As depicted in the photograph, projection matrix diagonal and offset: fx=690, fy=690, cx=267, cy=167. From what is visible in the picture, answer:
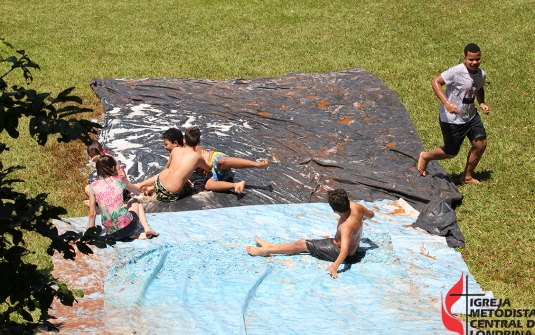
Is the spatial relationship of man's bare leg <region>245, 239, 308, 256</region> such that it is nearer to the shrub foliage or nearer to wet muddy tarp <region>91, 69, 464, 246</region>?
wet muddy tarp <region>91, 69, 464, 246</region>

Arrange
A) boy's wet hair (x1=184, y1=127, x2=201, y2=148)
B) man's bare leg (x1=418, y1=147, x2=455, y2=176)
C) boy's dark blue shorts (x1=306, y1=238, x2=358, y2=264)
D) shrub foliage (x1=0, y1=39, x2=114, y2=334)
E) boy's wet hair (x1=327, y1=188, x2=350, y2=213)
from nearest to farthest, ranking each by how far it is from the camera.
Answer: shrub foliage (x1=0, y1=39, x2=114, y2=334)
boy's wet hair (x1=327, y1=188, x2=350, y2=213)
boy's dark blue shorts (x1=306, y1=238, x2=358, y2=264)
boy's wet hair (x1=184, y1=127, x2=201, y2=148)
man's bare leg (x1=418, y1=147, x2=455, y2=176)

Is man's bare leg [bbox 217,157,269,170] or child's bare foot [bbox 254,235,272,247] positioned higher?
man's bare leg [bbox 217,157,269,170]

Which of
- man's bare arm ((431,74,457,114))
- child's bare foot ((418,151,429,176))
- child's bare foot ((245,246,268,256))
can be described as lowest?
child's bare foot ((245,246,268,256))

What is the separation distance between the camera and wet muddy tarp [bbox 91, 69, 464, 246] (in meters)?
8.48

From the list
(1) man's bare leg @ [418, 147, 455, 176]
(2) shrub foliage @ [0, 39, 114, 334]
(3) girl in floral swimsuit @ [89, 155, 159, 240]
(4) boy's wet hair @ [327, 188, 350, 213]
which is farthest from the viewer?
(1) man's bare leg @ [418, 147, 455, 176]

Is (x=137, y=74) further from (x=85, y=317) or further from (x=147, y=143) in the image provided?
(x=85, y=317)

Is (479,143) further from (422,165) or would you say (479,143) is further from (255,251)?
(255,251)

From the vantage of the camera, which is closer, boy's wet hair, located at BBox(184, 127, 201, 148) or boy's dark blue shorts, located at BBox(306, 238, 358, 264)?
boy's dark blue shorts, located at BBox(306, 238, 358, 264)

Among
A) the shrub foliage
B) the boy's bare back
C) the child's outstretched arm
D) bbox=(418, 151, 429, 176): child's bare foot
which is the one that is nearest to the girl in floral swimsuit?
the child's outstretched arm

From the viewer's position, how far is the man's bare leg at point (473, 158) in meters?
8.53

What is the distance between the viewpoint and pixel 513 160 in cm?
953

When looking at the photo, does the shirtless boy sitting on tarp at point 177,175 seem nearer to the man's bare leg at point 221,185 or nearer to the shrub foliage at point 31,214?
the man's bare leg at point 221,185

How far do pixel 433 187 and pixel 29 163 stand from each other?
5484 millimetres

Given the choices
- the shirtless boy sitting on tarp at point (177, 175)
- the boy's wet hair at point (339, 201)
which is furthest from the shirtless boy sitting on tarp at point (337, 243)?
the shirtless boy sitting on tarp at point (177, 175)
